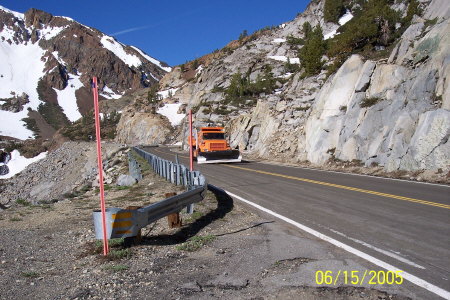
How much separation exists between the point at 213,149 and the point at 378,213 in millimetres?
19985

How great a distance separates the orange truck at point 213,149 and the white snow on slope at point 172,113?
65.2m

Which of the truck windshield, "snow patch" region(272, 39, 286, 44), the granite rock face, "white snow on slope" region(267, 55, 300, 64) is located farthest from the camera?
"snow patch" region(272, 39, 286, 44)

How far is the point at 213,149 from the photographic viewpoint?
2738 cm

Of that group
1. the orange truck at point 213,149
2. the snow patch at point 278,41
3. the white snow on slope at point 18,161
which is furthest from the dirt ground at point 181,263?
the snow patch at point 278,41

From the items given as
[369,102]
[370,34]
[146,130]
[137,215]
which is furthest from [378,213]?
[146,130]

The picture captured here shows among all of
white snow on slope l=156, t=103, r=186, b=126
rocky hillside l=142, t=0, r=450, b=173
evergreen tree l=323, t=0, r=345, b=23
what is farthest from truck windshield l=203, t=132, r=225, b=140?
white snow on slope l=156, t=103, r=186, b=126

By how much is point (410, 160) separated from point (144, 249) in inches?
513

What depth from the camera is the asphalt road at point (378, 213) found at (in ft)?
16.8

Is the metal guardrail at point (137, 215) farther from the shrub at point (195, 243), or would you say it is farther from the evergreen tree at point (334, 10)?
the evergreen tree at point (334, 10)

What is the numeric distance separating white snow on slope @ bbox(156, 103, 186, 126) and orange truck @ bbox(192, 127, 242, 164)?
2568 inches

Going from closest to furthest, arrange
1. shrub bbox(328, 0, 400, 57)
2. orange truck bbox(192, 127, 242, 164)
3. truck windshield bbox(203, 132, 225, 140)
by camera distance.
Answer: orange truck bbox(192, 127, 242, 164)
truck windshield bbox(203, 132, 225, 140)
shrub bbox(328, 0, 400, 57)

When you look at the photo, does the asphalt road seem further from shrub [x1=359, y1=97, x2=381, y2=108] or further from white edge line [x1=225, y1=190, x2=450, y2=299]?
shrub [x1=359, y1=97, x2=381, y2=108]

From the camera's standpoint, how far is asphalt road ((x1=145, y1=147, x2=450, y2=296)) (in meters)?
5.11

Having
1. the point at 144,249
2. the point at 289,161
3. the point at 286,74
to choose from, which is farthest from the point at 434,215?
the point at 286,74
